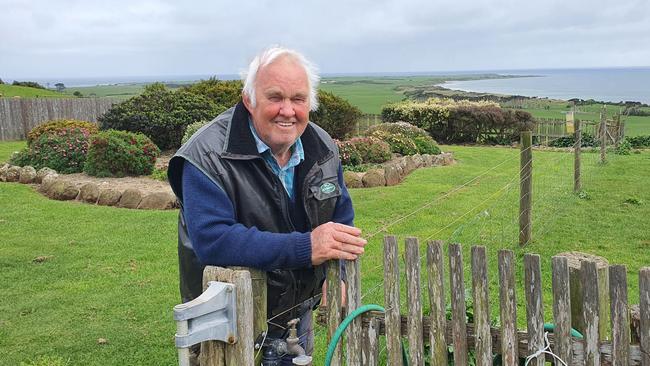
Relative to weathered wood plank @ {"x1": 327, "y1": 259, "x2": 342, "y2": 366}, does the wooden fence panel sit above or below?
above

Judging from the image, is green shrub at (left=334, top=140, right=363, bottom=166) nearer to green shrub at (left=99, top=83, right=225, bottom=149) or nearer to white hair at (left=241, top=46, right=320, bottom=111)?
green shrub at (left=99, top=83, right=225, bottom=149)

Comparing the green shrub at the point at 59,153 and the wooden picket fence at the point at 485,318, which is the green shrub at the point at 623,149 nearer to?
the green shrub at the point at 59,153

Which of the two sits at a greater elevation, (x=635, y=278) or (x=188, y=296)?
(x=188, y=296)

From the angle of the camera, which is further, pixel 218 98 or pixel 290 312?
pixel 218 98

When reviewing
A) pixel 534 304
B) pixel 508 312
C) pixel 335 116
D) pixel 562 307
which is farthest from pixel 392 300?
pixel 335 116

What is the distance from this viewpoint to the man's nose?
2590 millimetres

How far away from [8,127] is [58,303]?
934 inches

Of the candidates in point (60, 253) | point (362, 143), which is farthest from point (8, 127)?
point (60, 253)

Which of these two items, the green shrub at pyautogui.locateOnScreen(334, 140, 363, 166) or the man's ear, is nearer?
the man's ear

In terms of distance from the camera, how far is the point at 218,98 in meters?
21.1

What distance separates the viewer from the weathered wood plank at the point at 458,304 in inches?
104

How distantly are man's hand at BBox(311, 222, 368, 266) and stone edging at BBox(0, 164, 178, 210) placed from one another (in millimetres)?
9572

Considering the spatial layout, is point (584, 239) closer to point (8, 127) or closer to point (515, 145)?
point (515, 145)

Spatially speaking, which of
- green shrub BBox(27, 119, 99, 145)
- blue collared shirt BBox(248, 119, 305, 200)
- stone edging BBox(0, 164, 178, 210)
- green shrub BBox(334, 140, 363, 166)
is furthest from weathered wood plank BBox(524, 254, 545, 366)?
green shrub BBox(27, 119, 99, 145)
